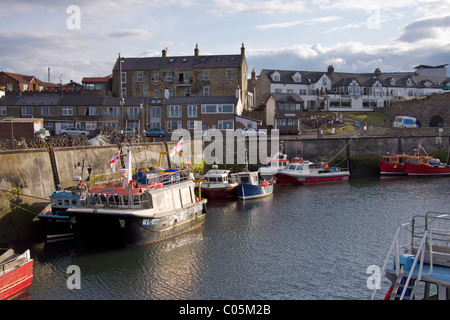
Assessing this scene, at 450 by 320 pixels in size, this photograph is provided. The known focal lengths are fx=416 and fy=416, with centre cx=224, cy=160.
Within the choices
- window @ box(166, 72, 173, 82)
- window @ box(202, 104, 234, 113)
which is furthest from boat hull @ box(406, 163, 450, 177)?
window @ box(166, 72, 173, 82)

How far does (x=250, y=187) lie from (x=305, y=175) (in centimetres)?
1101

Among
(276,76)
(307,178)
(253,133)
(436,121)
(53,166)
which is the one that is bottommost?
(307,178)

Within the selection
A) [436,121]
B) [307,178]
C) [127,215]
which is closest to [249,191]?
[307,178]

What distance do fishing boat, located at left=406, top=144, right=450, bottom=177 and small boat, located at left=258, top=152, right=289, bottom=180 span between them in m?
16.1

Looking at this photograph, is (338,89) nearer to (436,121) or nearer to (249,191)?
(436,121)

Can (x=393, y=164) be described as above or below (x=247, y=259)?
above

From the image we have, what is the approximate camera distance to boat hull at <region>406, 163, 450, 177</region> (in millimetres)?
52438

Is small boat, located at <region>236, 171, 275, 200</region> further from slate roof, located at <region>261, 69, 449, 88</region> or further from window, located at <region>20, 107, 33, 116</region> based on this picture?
slate roof, located at <region>261, 69, 449, 88</region>

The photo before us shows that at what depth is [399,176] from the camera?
5356 cm

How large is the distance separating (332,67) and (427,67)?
32290mm

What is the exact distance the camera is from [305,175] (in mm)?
47656

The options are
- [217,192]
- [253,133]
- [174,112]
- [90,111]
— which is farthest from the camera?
[174,112]

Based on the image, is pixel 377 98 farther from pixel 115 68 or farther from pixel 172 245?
pixel 172 245

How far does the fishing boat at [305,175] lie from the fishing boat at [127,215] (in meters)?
23.0
